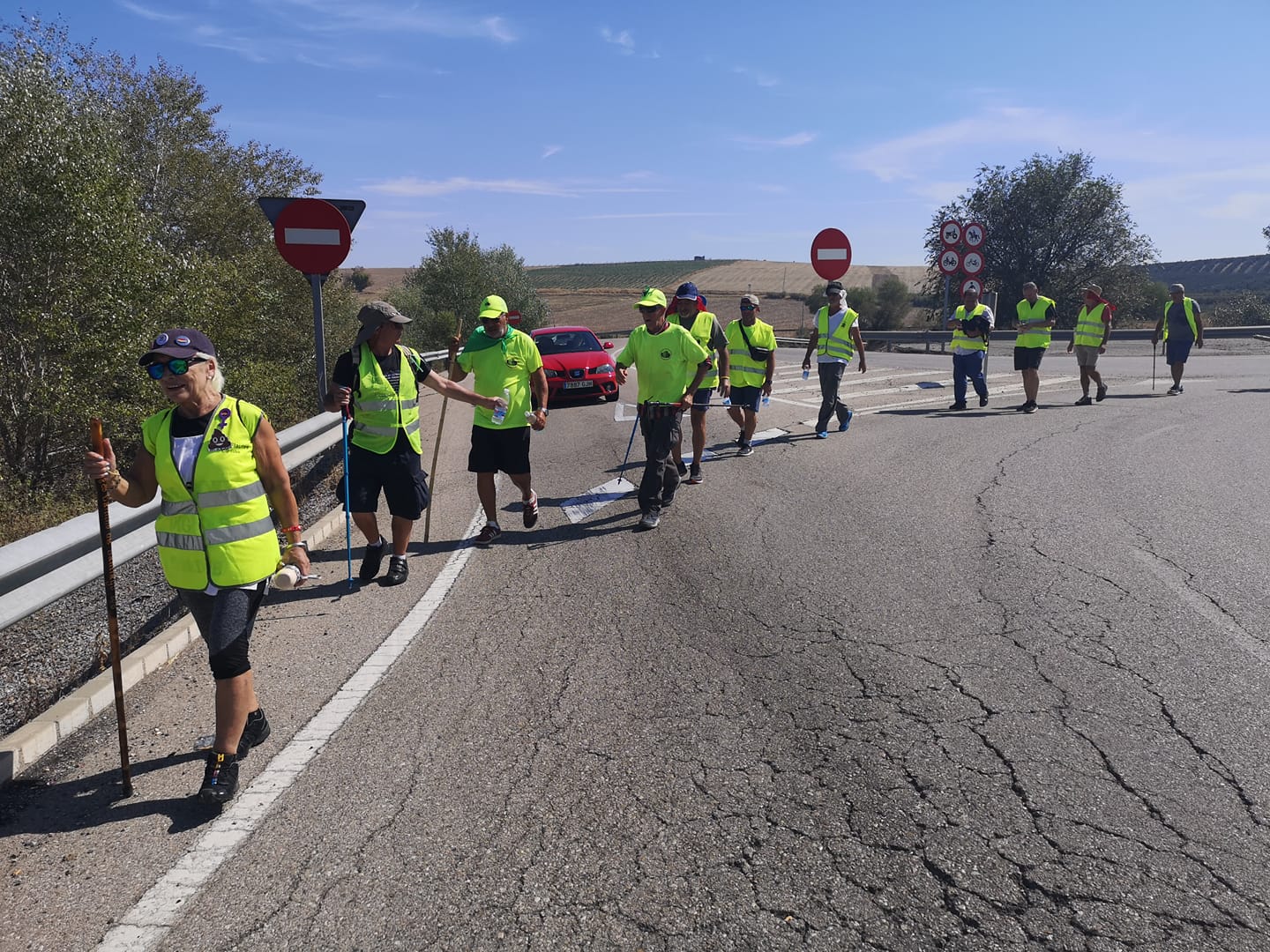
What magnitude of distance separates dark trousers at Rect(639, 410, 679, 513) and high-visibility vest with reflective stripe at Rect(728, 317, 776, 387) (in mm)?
2603

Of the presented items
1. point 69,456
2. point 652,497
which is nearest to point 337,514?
point 652,497

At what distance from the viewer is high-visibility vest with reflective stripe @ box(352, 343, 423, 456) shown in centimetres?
621

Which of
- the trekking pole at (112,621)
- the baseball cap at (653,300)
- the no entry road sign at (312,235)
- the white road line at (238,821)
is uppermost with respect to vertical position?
the no entry road sign at (312,235)

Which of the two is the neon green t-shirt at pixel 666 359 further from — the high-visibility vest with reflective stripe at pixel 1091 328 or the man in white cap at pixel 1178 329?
the man in white cap at pixel 1178 329

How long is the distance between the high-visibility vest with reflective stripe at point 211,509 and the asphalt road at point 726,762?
80cm

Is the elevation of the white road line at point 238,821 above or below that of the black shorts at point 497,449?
below

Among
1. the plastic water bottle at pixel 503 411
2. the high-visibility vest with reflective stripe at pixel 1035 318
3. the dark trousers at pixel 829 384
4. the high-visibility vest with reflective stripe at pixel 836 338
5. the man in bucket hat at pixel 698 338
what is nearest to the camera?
the plastic water bottle at pixel 503 411

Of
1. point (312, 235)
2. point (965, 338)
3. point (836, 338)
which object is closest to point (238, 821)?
point (312, 235)

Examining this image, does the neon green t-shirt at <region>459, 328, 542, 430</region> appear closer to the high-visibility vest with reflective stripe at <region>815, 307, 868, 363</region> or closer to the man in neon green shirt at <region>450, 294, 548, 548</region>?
the man in neon green shirt at <region>450, 294, 548, 548</region>

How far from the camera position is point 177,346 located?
361cm

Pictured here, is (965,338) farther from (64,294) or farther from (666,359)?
(64,294)

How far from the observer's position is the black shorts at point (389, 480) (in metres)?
6.37

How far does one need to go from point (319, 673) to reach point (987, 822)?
126 inches

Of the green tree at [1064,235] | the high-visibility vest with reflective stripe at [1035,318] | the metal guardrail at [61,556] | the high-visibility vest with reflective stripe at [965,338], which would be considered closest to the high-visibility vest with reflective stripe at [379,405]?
the metal guardrail at [61,556]
